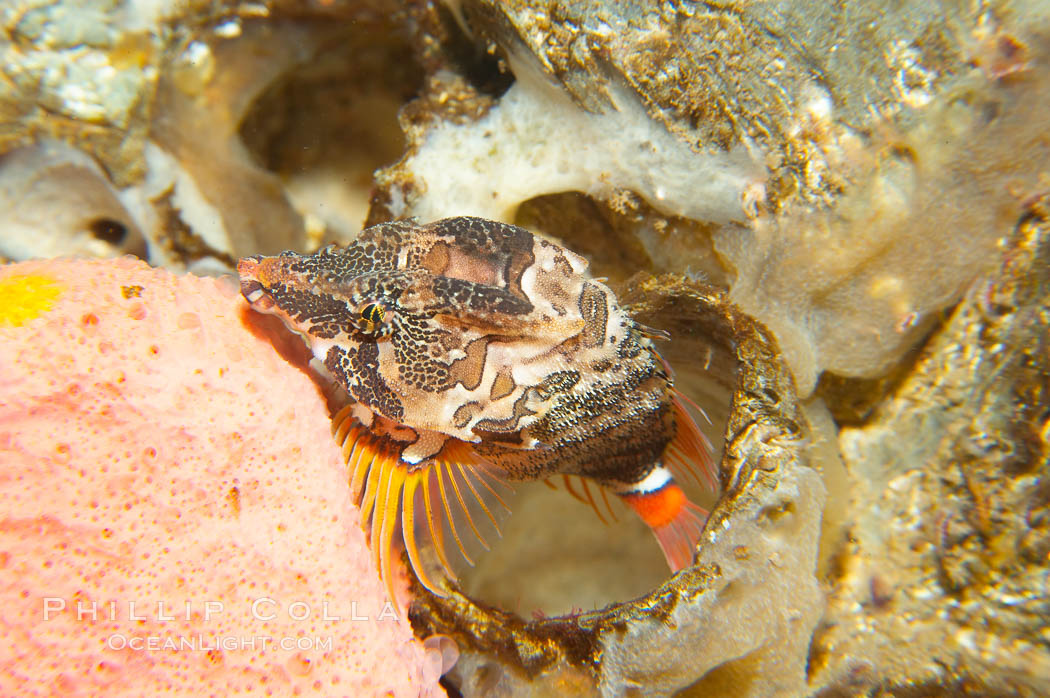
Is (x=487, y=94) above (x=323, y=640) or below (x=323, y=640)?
above

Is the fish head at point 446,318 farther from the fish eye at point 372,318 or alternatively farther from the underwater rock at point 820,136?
the underwater rock at point 820,136

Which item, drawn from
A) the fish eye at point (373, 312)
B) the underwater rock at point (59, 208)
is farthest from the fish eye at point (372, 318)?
the underwater rock at point (59, 208)

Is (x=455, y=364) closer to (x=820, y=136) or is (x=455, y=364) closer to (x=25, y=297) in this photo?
(x=25, y=297)

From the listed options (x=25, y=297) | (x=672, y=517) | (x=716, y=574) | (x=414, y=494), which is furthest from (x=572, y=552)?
(x=25, y=297)

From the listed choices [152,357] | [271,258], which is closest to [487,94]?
[271,258]

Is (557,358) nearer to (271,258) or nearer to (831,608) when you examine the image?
(271,258)
